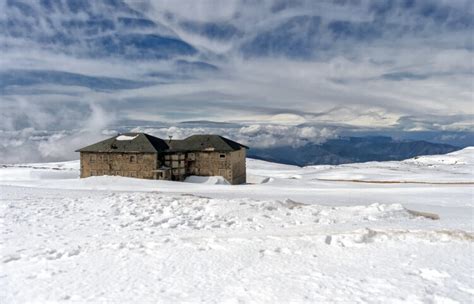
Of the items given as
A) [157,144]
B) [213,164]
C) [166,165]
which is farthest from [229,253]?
[213,164]

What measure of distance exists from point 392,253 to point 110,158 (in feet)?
118

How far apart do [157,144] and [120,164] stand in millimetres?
4522

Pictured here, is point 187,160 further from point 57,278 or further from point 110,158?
point 57,278

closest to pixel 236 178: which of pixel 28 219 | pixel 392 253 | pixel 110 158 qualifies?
pixel 110 158

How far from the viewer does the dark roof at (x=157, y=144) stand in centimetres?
4106

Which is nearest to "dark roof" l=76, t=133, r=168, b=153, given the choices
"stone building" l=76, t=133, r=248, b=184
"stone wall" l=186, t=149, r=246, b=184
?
"stone building" l=76, t=133, r=248, b=184

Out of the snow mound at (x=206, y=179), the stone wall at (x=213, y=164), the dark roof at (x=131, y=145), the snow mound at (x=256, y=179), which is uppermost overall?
the dark roof at (x=131, y=145)

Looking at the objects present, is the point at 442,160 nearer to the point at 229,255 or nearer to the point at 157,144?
the point at 157,144

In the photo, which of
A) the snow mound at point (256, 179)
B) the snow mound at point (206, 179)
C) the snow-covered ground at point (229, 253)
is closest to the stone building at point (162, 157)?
the snow mound at point (206, 179)

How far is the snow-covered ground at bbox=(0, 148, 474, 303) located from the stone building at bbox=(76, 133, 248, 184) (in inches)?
877

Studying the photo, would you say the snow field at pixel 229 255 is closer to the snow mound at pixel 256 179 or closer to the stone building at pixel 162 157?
the stone building at pixel 162 157

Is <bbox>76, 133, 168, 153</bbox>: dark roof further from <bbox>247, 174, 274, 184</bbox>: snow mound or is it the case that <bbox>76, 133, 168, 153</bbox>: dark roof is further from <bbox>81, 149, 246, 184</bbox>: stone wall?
<bbox>247, 174, 274, 184</bbox>: snow mound

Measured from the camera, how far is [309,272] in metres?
9.27

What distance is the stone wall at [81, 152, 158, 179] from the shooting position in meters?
40.5
